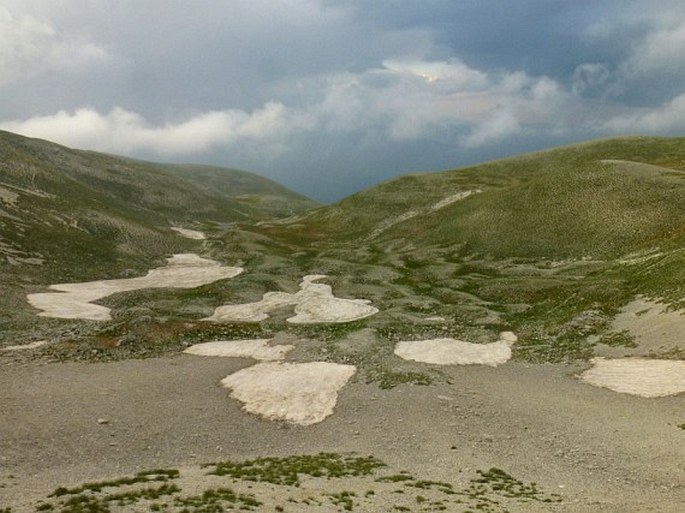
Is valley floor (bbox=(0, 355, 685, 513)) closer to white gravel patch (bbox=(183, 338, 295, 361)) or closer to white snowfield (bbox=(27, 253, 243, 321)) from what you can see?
white gravel patch (bbox=(183, 338, 295, 361))

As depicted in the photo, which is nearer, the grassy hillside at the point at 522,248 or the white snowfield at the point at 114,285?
the grassy hillside at the point at 522,248

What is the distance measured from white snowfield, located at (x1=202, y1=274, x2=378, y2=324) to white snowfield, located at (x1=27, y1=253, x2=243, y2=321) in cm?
1639

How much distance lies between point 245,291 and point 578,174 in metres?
85.5

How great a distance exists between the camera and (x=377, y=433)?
3409cm

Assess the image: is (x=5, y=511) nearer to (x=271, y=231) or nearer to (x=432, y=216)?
(x=432, y=216)

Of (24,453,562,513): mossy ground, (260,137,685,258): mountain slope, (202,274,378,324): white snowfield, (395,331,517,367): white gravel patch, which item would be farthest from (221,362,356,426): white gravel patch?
(260,137,685,258): mountain slope

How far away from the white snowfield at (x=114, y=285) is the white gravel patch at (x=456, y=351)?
40.9 meters

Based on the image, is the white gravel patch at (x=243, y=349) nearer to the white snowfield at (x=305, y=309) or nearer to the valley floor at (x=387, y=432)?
the valley floor at (x=387, y=432)

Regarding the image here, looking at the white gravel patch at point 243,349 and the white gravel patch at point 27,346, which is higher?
the white gravel patch at point 27,346

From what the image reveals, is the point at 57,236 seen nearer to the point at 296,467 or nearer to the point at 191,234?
the point at 191,234

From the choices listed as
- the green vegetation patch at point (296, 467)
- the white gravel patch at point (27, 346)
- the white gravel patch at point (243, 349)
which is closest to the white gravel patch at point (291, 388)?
the white gravel patch at point (243, 349)

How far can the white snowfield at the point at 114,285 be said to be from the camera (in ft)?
230

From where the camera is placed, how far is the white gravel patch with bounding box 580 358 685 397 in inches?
1465

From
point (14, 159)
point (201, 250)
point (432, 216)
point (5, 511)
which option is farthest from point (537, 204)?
point (14, 159)
